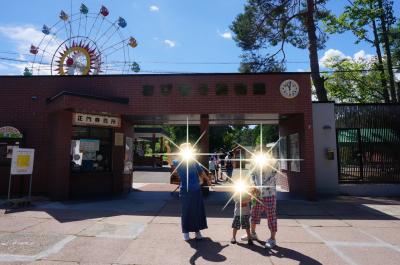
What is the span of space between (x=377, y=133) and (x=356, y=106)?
1.44m

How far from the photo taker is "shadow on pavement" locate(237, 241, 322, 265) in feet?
16.7

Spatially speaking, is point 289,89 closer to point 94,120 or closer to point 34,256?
point 94,120

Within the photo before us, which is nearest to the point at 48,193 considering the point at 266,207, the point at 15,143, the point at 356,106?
the point at 15,143

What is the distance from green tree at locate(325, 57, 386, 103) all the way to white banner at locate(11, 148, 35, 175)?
1008 inches

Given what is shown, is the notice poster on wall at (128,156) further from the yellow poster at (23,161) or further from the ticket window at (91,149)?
the yellow poster at (23,161)

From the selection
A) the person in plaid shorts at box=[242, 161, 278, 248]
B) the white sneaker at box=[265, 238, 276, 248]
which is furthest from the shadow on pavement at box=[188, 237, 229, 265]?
the person in plaid shorts at box=[242, 161, 278, 248]

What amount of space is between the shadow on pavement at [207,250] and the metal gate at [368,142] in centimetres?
939

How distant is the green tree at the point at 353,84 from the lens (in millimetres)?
28750

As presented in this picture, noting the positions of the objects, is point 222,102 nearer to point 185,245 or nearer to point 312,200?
point 312,200

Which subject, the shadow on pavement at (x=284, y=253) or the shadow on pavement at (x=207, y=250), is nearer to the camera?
the shadow on pavement at (x=284, y=253)

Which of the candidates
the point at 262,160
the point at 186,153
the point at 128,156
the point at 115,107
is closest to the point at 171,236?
the point at 186,153

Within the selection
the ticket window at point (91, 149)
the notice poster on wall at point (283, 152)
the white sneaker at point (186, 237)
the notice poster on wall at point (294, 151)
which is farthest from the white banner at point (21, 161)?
the notice poster on wall at point (283, 152)

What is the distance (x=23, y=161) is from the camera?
10.2 metres

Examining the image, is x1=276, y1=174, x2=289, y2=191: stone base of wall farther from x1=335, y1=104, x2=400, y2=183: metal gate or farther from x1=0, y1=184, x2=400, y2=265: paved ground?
x1=0, y1=184, x2=400, y2=265: paved ground
